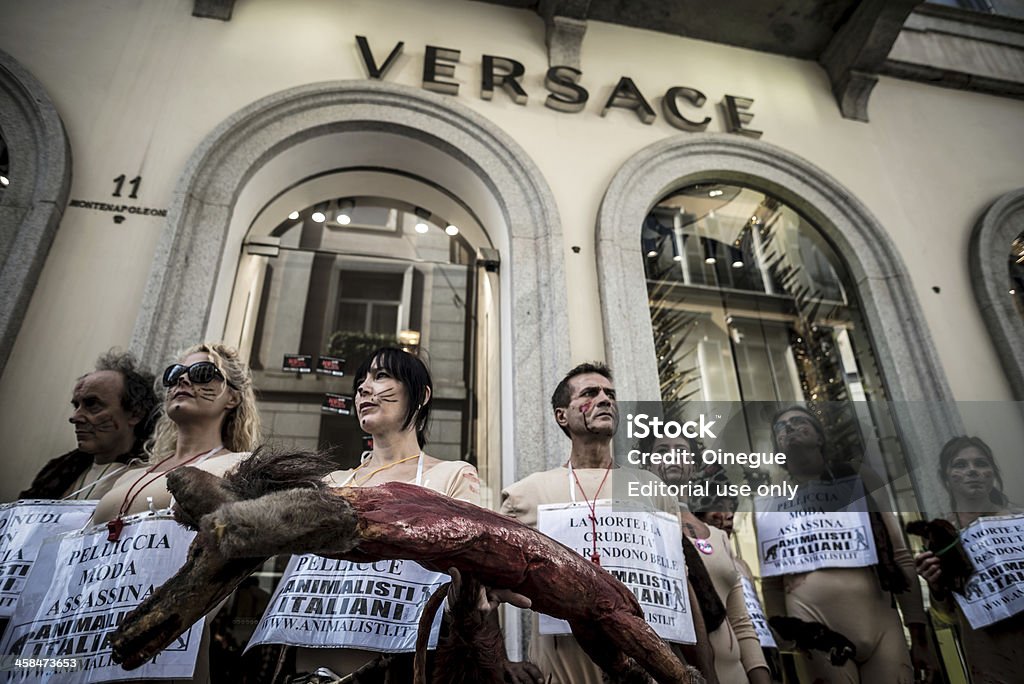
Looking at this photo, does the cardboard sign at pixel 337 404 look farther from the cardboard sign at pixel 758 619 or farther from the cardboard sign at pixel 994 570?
the cardboard sign at pixel 994 570

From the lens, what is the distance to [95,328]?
4.49 m

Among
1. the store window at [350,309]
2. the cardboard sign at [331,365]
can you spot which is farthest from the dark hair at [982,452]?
the cardboard sign at [331,365]

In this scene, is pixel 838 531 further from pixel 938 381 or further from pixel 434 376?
pixel 434 376

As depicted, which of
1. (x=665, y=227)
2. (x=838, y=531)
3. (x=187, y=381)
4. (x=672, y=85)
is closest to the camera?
(x=187, y=381)

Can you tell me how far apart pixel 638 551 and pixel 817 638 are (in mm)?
1681

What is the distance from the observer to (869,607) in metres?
3.72

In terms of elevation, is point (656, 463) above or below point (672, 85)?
below

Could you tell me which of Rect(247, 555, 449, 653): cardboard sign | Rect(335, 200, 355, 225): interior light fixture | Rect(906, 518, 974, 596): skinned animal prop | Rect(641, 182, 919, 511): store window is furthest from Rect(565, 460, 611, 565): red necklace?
Rect(335, 200, 355, 225): interior light fixture

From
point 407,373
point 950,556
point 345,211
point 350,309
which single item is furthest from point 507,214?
point 950,556

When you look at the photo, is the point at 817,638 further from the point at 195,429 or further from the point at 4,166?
the point at 4,166

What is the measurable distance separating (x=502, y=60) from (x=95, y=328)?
457 centimetres

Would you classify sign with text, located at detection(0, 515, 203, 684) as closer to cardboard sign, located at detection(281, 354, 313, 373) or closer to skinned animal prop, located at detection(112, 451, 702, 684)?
skinned animal prop, located at detection(112, 451, 702, 684)

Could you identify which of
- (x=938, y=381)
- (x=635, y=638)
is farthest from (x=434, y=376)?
(x=938, y=381)

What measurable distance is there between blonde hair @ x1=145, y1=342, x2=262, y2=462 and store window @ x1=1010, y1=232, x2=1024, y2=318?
7232 mm
